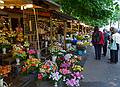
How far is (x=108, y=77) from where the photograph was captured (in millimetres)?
11586

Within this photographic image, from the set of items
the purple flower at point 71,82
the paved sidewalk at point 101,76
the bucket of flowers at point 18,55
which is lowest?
the paved sidewalk at point 101,76

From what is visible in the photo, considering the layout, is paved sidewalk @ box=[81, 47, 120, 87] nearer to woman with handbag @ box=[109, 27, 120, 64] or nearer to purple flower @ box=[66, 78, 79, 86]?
woman with handbag @ box=[109, 27, 120, 64]

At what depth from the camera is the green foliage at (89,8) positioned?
19.8m

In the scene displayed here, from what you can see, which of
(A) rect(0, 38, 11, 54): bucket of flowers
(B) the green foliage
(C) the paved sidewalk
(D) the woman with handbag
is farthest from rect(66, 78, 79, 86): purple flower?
(B) the green foliage

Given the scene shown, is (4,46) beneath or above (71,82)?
above

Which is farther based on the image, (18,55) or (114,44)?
(114,44)

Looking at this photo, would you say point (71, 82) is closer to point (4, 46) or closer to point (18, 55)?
point (18, 55)

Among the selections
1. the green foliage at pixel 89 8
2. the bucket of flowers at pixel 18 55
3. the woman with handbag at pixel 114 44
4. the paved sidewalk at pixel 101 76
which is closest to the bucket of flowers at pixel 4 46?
the bucket of flowers at pixel 18 55

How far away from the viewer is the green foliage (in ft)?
65.1

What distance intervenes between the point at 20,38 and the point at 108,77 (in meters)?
4.21

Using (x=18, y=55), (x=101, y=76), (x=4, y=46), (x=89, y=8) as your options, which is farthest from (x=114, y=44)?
(x=18, y=55)

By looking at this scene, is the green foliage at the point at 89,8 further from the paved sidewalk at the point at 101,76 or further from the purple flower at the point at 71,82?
the purple flower at the point at 71,82

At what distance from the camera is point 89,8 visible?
19984mm

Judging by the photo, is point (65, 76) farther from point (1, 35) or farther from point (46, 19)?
point (46, 19)
